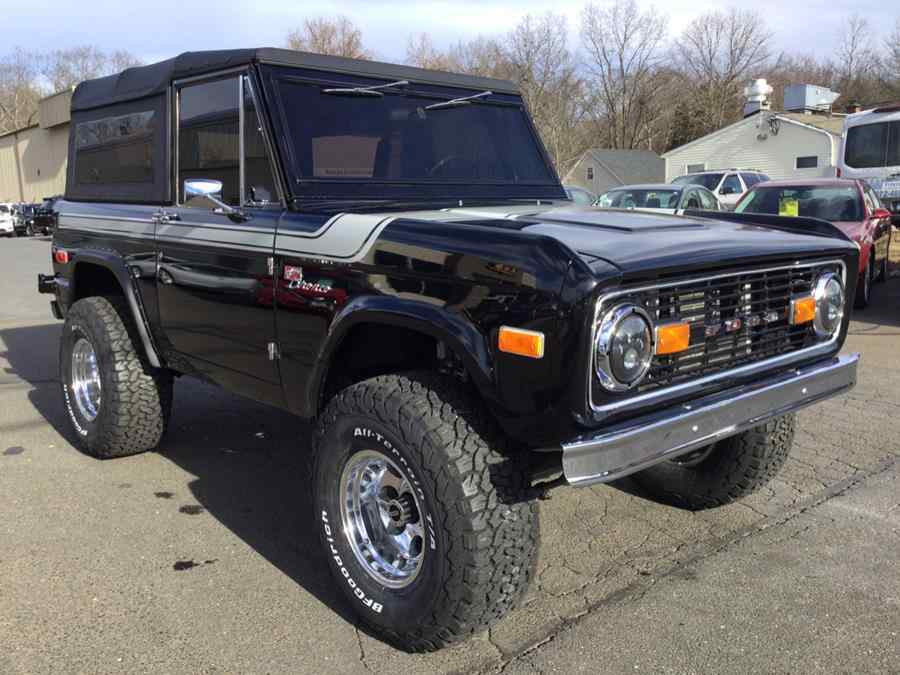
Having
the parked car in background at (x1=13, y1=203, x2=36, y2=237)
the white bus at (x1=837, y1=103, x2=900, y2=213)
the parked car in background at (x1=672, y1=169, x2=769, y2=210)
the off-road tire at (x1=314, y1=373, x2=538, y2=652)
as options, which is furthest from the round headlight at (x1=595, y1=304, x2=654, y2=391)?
the parked car in background at (x1=13, y1=203, x2=36, y2=237)

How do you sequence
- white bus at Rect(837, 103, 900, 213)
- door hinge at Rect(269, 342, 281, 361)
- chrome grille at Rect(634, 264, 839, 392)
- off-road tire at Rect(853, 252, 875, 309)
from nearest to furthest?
chrome grille at Rect(634, 264, 839, 392) < door hinge at Rect(269, 342, 281, 361) < off-road tire at Rect(853, 252, 875, 309) < white bus at Rect(837, 103, 900, 213)

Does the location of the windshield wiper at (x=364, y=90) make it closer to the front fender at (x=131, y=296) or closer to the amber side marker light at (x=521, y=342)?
the front fender at (x=131, y=296)

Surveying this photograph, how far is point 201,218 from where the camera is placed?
395cm

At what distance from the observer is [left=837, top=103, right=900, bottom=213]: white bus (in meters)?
15.6

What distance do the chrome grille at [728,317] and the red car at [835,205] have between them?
8.00m

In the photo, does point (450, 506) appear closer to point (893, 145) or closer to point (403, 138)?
point (403, 138)

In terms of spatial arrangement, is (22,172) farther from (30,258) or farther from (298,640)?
(298,640)

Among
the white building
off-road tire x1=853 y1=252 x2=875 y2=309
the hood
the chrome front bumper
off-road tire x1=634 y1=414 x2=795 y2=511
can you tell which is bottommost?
off-road tire x1=634 y1=414 x2=795 y2=511

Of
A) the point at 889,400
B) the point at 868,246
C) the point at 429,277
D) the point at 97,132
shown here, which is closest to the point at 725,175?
the point at 868,246

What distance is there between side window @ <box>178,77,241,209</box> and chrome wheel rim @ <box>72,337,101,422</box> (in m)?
1.47

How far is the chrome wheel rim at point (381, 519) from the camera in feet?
9.83

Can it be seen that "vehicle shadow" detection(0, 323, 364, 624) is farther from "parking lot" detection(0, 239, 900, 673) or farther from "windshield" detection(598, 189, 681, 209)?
"windshield" detection(598, 189, 681, 209)

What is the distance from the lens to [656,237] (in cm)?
291

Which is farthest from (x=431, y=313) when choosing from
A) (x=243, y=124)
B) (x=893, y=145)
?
(x=893, y=145)
